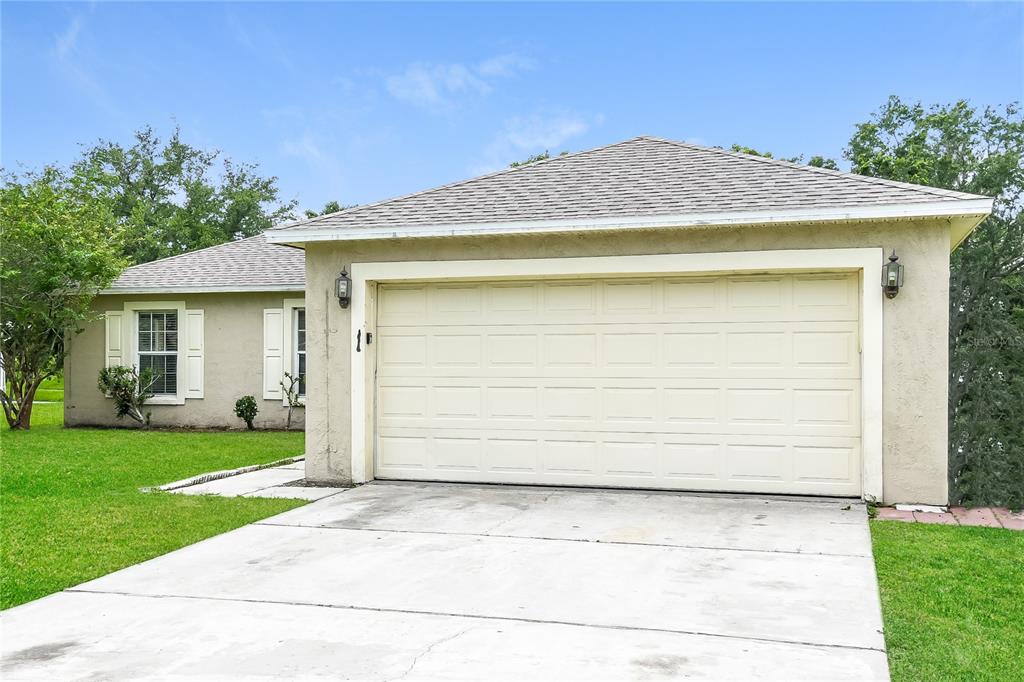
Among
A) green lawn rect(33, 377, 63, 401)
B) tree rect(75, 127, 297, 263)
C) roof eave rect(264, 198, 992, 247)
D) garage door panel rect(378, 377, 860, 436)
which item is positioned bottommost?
green lawn rect(33, 377, 63, 401)

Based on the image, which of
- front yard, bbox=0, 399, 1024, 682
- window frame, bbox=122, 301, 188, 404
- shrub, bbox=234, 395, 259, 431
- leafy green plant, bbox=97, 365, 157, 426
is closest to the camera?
front yard, bbox=0, 399, 1024, 682

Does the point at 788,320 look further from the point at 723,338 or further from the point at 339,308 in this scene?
the point at 339,308

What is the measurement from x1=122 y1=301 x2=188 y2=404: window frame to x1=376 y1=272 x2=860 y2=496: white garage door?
26.0 feet

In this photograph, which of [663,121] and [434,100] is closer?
[663,121]

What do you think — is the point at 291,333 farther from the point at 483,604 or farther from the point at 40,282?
the point at 483,604

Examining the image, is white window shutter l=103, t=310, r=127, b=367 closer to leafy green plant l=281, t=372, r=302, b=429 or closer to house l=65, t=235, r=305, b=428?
house l=65, t=235, r=305, b=428

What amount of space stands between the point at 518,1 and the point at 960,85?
8.94 meters

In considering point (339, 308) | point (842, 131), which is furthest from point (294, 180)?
point (339, 308)

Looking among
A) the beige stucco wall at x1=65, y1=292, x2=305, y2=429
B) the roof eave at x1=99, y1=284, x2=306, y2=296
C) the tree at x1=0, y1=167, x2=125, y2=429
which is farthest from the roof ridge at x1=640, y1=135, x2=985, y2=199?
the tree at x1=0, y1=167, x2=125, y2=429

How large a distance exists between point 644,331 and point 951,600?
13.9ft

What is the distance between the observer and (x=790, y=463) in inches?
330

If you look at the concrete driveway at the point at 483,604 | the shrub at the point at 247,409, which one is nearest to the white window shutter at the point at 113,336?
the shrub at the point at 247,409

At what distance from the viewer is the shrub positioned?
1536cm

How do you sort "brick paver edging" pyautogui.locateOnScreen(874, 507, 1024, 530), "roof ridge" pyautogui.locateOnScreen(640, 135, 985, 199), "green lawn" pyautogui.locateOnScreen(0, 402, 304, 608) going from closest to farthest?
"green lawn" pyautogui.locateOnScreen(0, 402, 304, 608) < "brick paver edging" pyautogui.locateOnScreen(874, 507, 1024, 530) < "roof ridge" pyautogui.locateOnScreen(640, 135, 985, 199)
